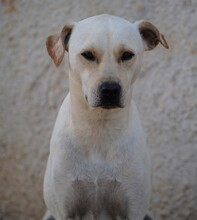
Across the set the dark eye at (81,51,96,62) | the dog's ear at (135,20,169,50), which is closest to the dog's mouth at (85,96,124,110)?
the dark eye at (81,51,96,62)

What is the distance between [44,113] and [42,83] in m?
0.20

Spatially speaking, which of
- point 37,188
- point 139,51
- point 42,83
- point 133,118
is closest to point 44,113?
point 42,83

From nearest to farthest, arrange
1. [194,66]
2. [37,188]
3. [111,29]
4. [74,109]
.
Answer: [111,29] < [74,109] < [194,66] < [37,188]

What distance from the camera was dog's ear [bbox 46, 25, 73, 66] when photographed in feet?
9.91

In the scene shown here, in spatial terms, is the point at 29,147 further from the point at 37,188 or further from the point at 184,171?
the point at 184,171

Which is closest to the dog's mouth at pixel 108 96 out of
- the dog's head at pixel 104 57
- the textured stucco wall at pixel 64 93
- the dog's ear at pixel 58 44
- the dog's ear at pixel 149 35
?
the dog's head at pixel 104 57

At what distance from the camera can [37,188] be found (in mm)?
4312

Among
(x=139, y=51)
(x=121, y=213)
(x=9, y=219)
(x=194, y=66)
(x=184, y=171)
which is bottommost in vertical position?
(x=9, y=219)

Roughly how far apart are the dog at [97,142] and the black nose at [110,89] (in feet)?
0.23

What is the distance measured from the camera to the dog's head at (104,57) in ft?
9.30

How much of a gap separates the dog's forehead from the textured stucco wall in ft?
3.55

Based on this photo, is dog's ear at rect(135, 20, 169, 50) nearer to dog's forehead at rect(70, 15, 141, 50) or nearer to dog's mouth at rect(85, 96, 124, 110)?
dog's forehead at rect(70, 15, 141, 50)

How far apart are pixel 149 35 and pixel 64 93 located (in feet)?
3.91

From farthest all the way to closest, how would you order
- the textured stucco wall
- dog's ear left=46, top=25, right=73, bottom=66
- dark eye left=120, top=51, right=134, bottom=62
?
1. the textured stucco wall
2. dog's ear left=46, top=25, right=73, bottom=66
3. dark eye left=120, top=51, right=134, bottom=62
